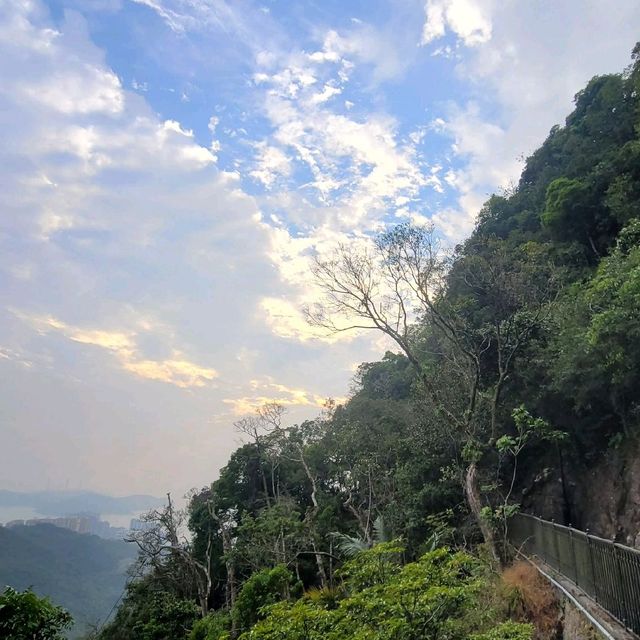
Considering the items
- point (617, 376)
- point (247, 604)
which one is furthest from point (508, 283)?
point (247, 604)

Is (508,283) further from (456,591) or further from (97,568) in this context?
(97,568)

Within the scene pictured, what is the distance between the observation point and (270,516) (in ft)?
78.3

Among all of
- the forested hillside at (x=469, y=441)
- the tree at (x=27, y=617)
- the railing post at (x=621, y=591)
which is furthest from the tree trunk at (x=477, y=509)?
the tree at (x=27, y=617)

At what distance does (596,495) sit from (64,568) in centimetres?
10758

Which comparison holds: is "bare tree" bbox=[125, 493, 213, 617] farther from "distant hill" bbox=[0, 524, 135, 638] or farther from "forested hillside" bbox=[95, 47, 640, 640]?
"distant hill" bbox=[0, 524, 135, 638]

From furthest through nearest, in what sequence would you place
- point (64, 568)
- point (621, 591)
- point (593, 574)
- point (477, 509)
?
point (64, 568), point (477, 509), point (593, 574), point (621, 591)

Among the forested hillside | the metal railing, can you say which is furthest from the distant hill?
the metal railing

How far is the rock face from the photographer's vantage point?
43.7ft

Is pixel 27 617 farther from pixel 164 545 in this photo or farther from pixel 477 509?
pixel 164 545

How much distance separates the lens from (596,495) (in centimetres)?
1502

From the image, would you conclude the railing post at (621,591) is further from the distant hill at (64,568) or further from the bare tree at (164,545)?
the distant hill at (64,568)

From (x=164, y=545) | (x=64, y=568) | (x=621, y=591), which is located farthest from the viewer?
(x=64, y=568)

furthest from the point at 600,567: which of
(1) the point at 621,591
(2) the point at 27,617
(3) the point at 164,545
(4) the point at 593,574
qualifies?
(3) the point at 164,545

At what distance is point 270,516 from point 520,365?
551 inches
